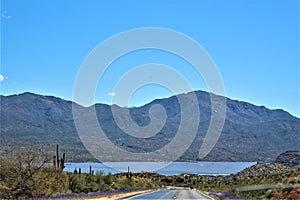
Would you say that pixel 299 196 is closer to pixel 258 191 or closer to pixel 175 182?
pixel 258 191

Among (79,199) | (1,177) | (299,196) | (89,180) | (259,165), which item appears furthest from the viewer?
(259,165)

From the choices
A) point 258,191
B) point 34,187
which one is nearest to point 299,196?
point 258,191

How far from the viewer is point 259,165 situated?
103 meters

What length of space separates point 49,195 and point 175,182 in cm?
9016

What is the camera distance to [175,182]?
12119 centimetres

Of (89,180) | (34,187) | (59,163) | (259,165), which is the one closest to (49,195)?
(34,187)

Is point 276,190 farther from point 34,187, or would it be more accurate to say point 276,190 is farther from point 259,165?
point 259,165

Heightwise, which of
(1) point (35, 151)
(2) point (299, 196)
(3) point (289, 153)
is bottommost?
(2) point (299, 196)

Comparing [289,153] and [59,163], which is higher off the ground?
[289,153]

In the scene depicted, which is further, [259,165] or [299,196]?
[259,165]

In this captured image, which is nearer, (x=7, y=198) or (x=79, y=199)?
(x=7, y=198)

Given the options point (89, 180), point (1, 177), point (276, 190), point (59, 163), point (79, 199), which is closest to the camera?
point (276, 190)

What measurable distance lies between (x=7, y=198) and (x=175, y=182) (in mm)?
93773

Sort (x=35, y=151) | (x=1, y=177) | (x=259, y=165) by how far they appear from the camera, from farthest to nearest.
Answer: (x=259, y=165), (x=35, y=151), (x=1, y=177)
